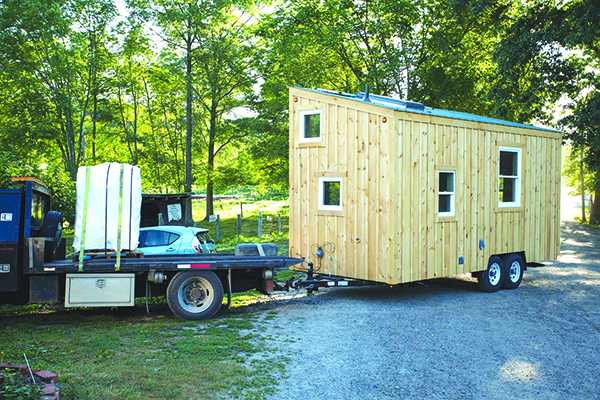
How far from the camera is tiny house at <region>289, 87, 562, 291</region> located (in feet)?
32.9

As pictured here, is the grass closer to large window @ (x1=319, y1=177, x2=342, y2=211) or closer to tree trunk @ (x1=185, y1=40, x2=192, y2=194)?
large window @ (x1=319, y1=177, x2=342, y2=211)

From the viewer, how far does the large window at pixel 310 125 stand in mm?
11180

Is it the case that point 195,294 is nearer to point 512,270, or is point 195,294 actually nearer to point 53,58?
point 512,270

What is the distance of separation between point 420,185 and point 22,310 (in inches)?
314

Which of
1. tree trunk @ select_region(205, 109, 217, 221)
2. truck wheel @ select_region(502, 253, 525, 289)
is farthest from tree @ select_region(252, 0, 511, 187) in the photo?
truck wheel @ select_region(502, 253, 525, 289)

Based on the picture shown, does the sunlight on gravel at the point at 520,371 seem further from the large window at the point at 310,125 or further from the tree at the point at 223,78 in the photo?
the tree at the point at 223,78

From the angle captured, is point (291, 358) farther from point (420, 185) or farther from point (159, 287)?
point (420, 185)

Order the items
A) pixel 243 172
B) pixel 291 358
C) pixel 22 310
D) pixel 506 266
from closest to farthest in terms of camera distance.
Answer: pixel 291 358 < pixel 22 310 < pixel 506 266 < pixel 243 172

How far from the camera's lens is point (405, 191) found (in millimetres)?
10078

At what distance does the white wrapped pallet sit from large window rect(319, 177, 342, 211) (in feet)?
13.8

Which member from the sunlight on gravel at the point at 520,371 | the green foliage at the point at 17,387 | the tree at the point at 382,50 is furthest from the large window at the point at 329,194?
the tree at the point at 382,50

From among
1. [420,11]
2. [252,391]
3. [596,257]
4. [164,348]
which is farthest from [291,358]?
[420,11]

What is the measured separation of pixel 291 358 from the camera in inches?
260

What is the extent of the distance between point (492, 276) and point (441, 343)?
5.12m
